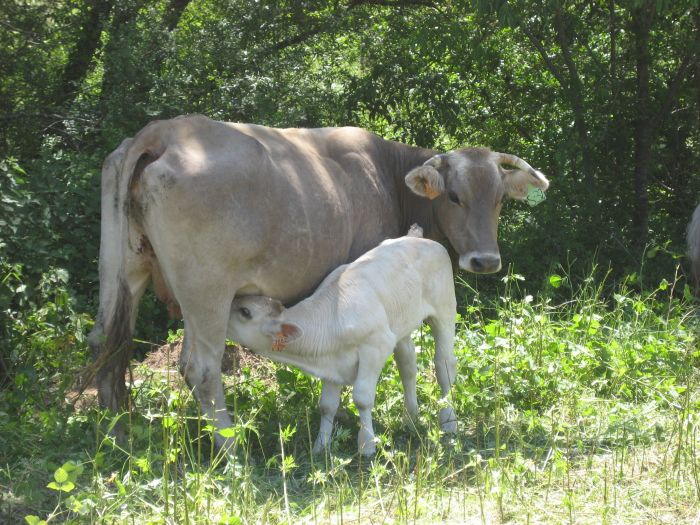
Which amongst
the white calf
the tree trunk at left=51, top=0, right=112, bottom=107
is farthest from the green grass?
the tree trunk at left=51, top=0, right=112, bottom=107

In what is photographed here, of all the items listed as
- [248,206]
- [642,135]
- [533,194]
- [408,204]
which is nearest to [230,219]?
[248,206]

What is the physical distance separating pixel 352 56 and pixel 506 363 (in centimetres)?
517

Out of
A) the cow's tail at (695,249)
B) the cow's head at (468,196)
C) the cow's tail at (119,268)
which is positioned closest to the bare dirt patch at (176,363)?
the cow's tail at (119,268)

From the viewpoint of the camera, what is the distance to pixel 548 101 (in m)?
11.4

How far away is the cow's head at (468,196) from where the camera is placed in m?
6.70

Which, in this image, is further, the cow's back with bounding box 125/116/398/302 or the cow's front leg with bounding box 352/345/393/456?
the cow's front leg with bounding box 352/345/393/456

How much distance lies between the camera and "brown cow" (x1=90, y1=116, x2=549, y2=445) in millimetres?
5594

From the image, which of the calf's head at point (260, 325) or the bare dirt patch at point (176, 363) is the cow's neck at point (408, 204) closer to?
the calf's head at point (260, 325)

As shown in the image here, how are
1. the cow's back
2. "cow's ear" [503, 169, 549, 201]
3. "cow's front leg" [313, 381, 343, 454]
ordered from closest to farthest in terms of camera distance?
the cow's back → "cow's front leg" [313, 381, 343, 454] → "cow's ear" [503, 169, 549, 201]

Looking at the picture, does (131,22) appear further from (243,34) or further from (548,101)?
(548,101)

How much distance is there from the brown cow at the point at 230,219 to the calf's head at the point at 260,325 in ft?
0.31

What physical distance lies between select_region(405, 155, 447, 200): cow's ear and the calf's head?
1443 mm

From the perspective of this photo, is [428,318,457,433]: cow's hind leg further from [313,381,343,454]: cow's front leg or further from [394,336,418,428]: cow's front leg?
[313,381,343,454]: cow's front leg

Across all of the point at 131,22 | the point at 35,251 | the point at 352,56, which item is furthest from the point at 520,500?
the point at 352,56
